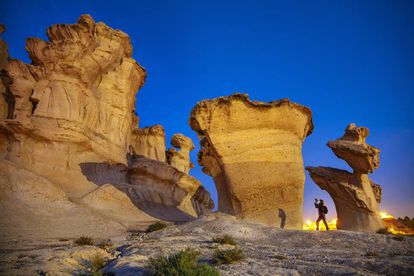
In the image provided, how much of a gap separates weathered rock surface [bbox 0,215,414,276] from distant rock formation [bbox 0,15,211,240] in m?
5.57

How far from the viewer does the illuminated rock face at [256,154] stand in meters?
10.3

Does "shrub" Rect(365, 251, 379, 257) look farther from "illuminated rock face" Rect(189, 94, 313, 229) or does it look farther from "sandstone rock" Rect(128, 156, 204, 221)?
"sandstone rock" Rect(128, 156, 204, 221)

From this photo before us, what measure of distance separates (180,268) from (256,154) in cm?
703

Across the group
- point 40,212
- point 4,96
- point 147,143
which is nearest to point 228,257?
point 40,212

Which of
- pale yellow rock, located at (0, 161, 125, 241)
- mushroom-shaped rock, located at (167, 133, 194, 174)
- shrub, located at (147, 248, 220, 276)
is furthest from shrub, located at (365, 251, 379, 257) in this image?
mushroom-shaped rock, located at (167, 133, 194, 174)

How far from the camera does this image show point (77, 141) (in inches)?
711

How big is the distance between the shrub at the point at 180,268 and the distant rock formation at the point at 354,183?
1091 cm

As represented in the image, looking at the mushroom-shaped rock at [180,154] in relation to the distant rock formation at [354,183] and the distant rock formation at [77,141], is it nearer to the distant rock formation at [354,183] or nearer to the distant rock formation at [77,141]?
the distant rock formation at [77,141]

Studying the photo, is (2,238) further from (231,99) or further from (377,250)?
(377,250)

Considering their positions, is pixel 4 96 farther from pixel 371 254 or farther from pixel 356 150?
pixel 371 254

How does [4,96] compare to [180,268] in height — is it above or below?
above

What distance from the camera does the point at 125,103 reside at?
22859 millimetres

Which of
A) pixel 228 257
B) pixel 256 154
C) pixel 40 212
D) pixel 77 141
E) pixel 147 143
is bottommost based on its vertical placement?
pixel 228 257

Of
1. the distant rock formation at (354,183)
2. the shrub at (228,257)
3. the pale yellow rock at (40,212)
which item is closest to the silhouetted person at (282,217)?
the distant rock formation at (354,183)
